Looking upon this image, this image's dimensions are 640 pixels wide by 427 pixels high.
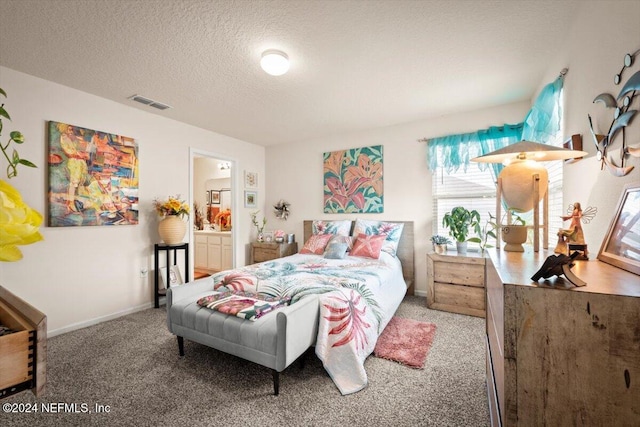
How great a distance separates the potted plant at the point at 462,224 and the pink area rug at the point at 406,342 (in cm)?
107

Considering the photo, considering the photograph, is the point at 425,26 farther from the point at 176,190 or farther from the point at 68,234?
the point at 68,234

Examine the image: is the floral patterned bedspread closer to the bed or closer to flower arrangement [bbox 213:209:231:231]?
the bed

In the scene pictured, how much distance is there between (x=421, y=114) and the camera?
3.67m

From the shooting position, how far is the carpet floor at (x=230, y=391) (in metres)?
1.67

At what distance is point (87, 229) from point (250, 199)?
2344 millimetres

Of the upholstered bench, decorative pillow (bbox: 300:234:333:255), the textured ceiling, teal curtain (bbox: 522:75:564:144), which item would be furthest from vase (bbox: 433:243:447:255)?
the upholstered bench

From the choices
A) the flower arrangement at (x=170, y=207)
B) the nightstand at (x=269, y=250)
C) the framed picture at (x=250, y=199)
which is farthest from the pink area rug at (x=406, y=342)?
the framed picture at (x=250, y=199)

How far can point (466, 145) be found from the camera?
139 inches

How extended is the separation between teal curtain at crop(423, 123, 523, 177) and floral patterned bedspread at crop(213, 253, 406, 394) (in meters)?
1.47

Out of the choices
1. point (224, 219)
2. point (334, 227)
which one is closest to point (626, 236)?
point (334, 227)

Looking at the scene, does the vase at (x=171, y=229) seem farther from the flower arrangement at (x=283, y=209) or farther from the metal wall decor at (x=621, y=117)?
the metal wall decor at (x=621, y=117)

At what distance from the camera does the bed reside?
188cm

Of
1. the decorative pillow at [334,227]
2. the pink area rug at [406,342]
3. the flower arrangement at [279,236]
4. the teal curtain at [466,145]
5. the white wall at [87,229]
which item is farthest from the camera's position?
the flower arrangement at [279,236]

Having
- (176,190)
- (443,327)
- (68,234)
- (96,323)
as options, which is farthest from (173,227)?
(443,327)
